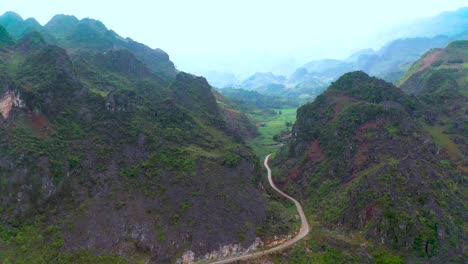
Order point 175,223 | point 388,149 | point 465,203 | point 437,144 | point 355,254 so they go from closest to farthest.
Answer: point 355,254, point 175,223, point 465,203, point 388,149, point 437,144

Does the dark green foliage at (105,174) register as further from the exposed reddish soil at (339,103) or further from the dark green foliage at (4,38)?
the exposed reddish soil at (339,103)

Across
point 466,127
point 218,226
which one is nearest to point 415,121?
point 466,127

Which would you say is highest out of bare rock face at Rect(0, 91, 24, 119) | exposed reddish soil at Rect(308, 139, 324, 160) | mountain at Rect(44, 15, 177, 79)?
mountain at Rect(44, 15, 177, 79)

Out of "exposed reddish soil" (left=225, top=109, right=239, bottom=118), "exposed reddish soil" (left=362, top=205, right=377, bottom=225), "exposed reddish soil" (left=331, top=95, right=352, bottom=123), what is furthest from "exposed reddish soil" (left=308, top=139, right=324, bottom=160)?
"exposed reddish soil" (left=225, top=109, right=239, bottom=118)

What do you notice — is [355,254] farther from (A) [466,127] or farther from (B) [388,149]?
(A) [466,127]

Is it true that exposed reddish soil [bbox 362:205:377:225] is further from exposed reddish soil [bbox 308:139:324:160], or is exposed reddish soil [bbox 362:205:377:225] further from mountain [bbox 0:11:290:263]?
exposed reddish soil [bbox 308:139:324:160]

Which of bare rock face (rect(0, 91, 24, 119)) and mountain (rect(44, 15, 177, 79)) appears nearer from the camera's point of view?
bare rock face (rect(0, 91, 24, 119))
